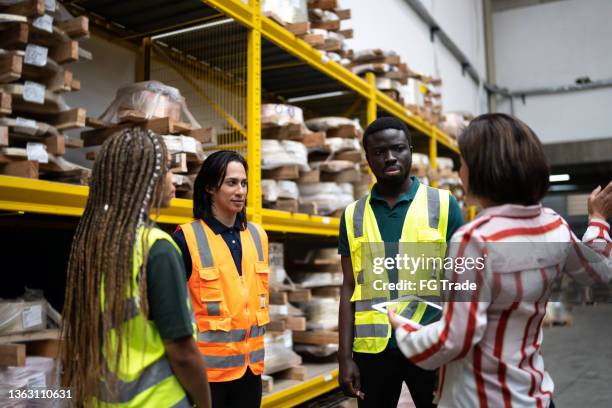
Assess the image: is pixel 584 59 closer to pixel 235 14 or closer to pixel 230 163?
pixel 235 14

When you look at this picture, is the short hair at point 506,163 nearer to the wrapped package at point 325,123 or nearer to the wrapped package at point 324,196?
the wrapped package at point 324,196

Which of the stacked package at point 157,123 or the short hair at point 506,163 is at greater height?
the stacked package at point 157,123

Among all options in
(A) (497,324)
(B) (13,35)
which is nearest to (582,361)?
(A) (497,324)

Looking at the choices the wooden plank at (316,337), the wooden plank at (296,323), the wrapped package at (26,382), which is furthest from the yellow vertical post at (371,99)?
the wrapped package at (26,382)

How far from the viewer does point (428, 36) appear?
11102 millimetres

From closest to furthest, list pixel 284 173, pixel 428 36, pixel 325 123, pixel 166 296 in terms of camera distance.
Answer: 1. pixel 166 296
2. pixel 284 173
3. pixel 325 123
4. pixel 428 36

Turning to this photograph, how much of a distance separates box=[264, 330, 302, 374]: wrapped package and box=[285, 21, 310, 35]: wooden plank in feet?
7.49

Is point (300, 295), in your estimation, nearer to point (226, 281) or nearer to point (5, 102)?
point (226, 281)

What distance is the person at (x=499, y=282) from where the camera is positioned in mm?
1438

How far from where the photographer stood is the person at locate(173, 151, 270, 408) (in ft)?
8.48

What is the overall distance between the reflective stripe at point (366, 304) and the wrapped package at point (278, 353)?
1.72 meters

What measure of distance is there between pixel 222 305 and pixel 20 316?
982 mm

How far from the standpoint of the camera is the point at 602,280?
1670mm

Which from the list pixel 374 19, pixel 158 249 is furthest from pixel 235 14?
pixel 374 19
